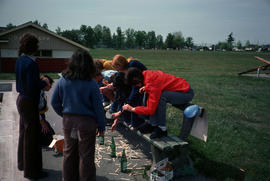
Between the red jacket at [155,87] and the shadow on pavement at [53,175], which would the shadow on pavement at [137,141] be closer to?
the red jacket at [155,87]

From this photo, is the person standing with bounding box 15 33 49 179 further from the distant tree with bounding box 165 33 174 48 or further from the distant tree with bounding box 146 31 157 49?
the distant tree with bounding box 146 31 157 49

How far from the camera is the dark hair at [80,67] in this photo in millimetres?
2879

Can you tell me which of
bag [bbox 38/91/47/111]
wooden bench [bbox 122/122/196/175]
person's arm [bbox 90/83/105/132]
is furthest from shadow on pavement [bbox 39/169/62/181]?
wooden bench [bbox 122/122/196/175]

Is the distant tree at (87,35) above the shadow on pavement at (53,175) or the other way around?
above

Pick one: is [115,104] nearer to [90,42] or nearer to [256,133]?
[256,133]

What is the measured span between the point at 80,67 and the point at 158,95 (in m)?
1.37

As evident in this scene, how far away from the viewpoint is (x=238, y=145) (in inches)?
205

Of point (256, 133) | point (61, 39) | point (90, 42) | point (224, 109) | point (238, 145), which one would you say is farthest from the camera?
point (90, 42)

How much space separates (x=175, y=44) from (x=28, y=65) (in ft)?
522

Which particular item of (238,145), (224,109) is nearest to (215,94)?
(224,109)

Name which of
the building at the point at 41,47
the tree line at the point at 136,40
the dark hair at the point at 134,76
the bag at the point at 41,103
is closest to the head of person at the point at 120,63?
the dark hair at the point at 134,76

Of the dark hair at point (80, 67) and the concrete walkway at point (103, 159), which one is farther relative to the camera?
the concrete walkway at point (103, 159)

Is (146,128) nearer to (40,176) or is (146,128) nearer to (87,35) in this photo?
(40,176)

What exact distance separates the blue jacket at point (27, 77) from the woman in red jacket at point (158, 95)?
136 cm
